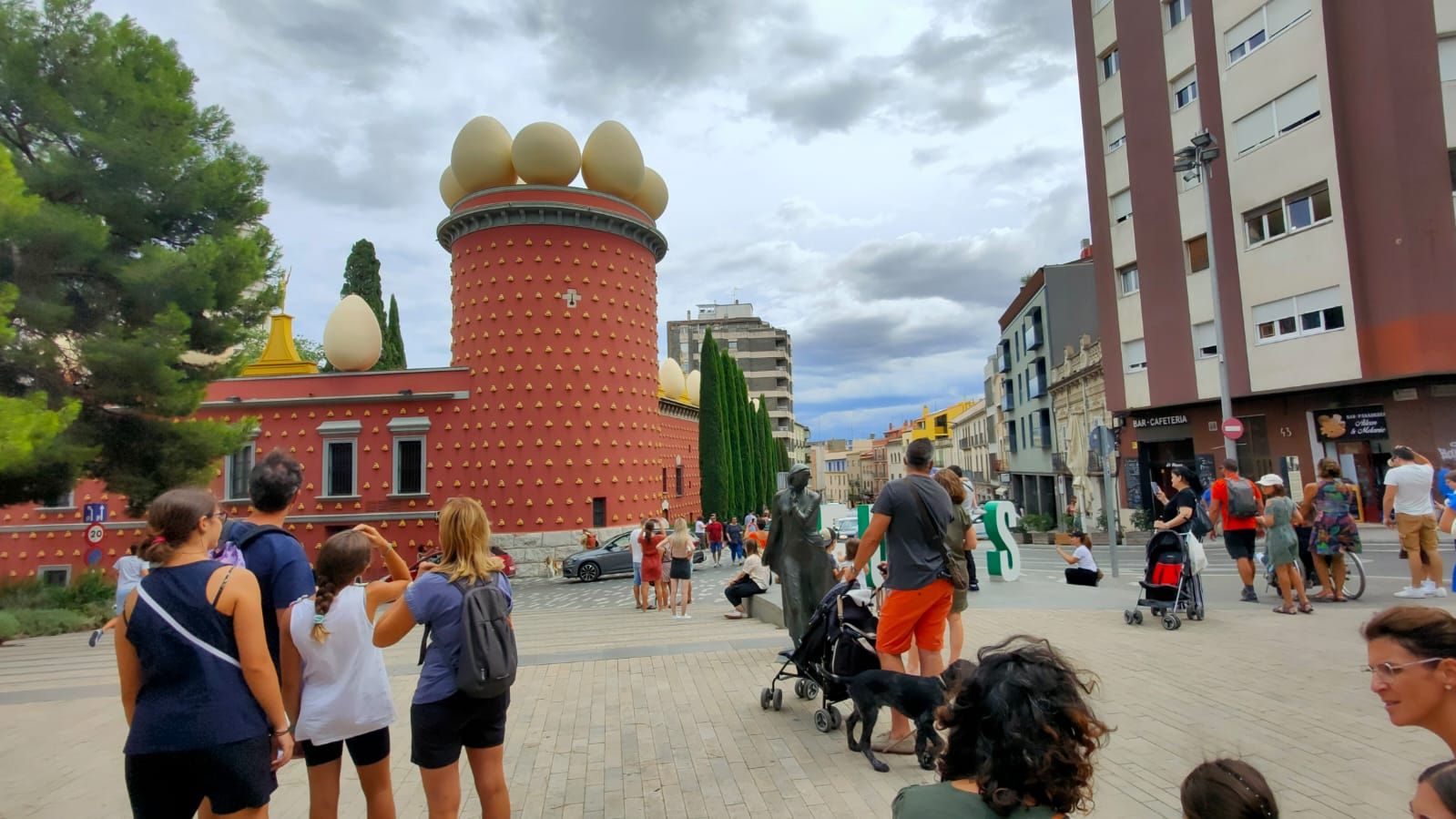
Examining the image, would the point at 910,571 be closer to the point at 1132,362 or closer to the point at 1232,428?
the point at 1232,428

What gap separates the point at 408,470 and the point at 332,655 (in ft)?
76.7

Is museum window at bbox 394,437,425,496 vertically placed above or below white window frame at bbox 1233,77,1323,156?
below

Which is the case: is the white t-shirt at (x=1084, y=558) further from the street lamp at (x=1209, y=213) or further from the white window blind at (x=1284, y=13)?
the white window blind at (x=1284, y=13)

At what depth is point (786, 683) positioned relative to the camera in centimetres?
668

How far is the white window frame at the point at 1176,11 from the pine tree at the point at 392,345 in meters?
32.9

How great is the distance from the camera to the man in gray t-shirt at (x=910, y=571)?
4738 millimetres

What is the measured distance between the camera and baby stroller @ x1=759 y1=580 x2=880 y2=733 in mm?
5117

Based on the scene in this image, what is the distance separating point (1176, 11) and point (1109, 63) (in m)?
2.89

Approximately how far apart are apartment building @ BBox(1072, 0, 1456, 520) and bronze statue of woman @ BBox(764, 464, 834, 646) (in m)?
15.7

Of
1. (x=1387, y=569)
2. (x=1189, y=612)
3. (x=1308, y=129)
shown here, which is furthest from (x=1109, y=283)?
(x=1189, y=612)

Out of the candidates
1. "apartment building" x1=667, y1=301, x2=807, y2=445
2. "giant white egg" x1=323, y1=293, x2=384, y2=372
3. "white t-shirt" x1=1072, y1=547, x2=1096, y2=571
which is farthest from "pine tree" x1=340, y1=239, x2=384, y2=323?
"apartment building" x1=667, y1=301, x2=807, y2=445

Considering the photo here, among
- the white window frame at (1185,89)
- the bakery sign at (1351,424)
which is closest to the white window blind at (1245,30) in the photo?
the white window frame at (1185,89)

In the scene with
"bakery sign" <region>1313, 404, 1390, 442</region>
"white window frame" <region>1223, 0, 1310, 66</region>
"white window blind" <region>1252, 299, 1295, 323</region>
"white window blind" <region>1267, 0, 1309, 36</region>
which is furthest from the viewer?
"white window blind" <region>1252, 299, 1295, 323</region>

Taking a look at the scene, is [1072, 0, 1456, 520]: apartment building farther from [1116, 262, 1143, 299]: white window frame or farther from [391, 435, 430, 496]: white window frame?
[391, 435, 430, 496]: white window frame
